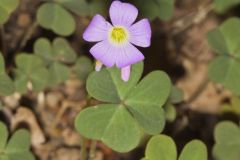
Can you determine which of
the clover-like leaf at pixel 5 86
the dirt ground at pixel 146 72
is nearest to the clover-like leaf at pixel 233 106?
the dirt ground at pixel 146 72

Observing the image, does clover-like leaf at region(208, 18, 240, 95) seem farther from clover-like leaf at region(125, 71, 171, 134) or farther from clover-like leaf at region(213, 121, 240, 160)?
clover-like leaf at region(125, 71, 171, 134)

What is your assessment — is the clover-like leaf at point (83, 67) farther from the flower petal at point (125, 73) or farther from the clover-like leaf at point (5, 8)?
the flower petal at point (125, 73)

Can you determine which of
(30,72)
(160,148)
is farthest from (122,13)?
(30,72)

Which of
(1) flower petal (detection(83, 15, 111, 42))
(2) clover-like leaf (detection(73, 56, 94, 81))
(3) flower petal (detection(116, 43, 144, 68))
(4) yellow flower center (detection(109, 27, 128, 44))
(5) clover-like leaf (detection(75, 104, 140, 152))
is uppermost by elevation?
(1) flower petal (detection(83, 15, 111, 42))

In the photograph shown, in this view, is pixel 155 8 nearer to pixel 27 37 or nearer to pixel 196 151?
pixel 27 37

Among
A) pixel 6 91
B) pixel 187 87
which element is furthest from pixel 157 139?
pixel 187 87

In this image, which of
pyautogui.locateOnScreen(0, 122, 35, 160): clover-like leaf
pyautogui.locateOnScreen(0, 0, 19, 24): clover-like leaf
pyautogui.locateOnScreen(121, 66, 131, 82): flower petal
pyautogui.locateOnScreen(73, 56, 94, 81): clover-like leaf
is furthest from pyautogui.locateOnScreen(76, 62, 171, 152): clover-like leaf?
pyautogui.locateOnScreen(73, 56, 94, 81): clover-like leaf

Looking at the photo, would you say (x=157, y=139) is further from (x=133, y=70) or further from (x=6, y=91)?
(x=6, y=91)
